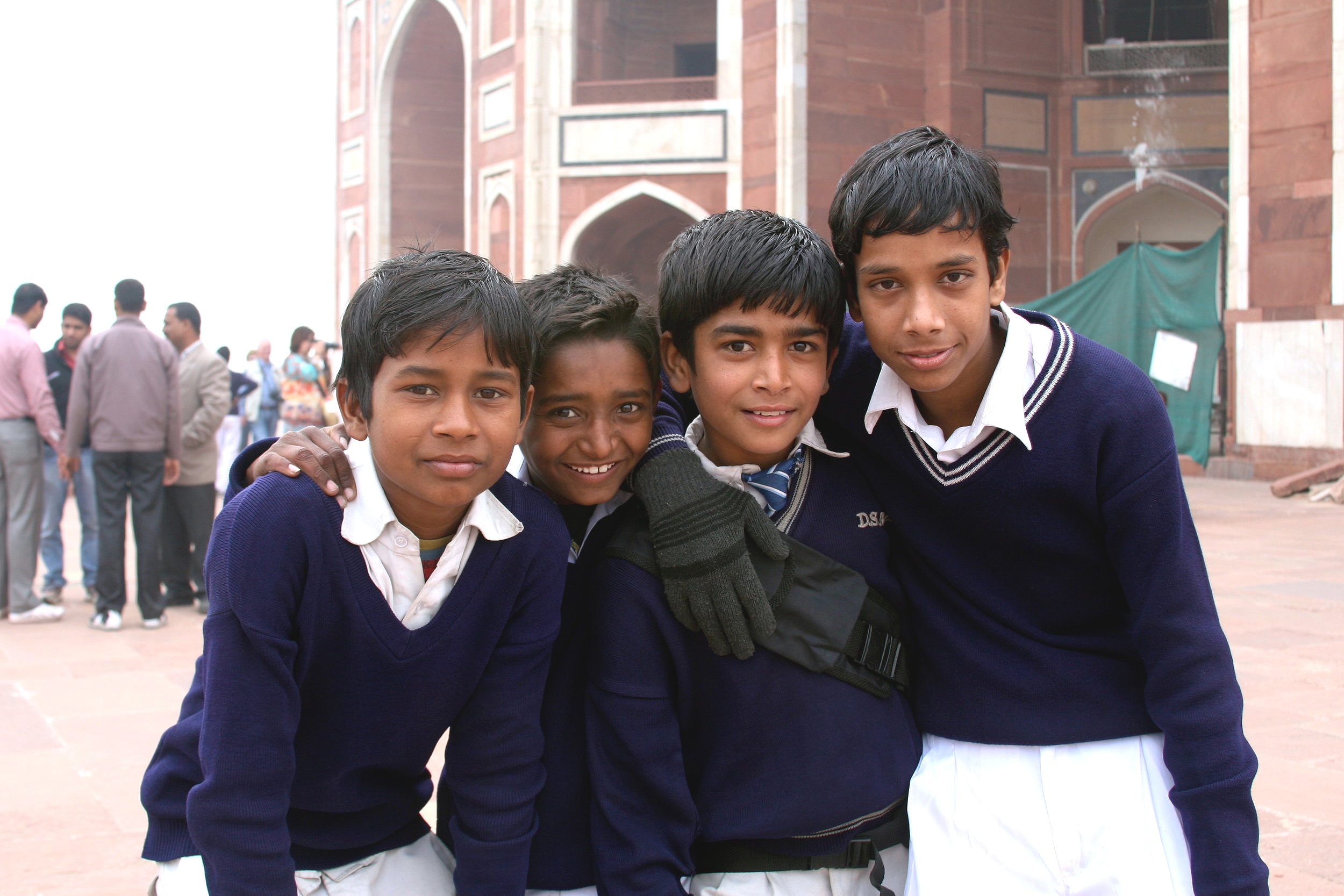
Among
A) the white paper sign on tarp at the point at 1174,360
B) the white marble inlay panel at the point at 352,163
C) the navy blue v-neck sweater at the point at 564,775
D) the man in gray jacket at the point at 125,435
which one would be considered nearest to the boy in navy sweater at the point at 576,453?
the navy blue v-neck sweater at the point at 564,775

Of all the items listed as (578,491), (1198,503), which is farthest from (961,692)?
(1198,503)

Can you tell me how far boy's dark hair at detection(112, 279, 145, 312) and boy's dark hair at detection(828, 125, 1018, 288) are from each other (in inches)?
213

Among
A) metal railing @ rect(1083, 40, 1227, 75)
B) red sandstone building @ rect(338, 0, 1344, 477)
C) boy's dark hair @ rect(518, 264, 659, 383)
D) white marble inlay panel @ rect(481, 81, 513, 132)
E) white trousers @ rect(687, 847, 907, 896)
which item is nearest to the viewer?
white trousers @ rect(687, 847, 907, 896)

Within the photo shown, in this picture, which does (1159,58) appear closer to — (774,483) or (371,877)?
(774,483)

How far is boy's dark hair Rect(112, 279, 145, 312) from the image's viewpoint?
20.2ft

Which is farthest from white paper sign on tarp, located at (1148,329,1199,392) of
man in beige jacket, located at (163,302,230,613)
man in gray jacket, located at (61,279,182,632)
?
man in gray jacket, located at (61,279,182,632)

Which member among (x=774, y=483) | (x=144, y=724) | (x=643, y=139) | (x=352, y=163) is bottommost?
(x=144, y=724)

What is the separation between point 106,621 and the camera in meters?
6.16

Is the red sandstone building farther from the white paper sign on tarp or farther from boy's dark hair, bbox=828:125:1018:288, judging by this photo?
boy's dark hair, bbox=828:125:1018:288

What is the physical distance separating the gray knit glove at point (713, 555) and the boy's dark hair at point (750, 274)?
28 centimetres

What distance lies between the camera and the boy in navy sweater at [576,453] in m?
1.89

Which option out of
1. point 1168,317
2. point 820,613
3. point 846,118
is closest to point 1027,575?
point 820,613

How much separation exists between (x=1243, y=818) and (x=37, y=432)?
655cm

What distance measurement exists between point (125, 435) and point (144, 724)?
226 cm
